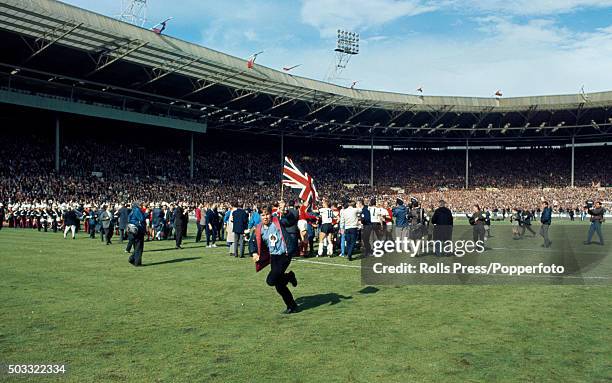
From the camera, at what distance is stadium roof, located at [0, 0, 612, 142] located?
1344 inches

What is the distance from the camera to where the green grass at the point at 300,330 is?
5777 millimetres

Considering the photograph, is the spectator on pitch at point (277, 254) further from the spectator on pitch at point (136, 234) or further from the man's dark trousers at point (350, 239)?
the man's dark trousers at point (350, 239)

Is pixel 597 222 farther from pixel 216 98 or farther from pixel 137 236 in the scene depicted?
pixel 216 98

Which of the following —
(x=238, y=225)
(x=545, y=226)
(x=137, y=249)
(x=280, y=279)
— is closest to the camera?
(x=280, y=279)

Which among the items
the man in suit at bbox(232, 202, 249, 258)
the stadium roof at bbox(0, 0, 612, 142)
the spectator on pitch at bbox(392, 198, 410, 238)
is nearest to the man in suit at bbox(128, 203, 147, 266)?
the man in suit at bbox(232, 202, 249, 258)

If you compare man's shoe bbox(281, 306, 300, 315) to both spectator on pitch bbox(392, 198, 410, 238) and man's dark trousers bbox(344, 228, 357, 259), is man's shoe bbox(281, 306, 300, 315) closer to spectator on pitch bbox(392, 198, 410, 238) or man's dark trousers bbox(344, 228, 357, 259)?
man's dark trousers bbox(344, 228, 357, 259)

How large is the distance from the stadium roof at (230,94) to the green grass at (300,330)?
2538cm

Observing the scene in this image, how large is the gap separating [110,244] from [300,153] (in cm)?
4862

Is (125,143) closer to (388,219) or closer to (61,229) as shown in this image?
(61,229)

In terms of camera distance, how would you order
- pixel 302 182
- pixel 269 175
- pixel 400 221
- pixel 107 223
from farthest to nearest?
pixel 269 175, pixel 107 223, pixel 302 182, pixel 400 221

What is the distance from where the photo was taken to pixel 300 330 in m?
7.54

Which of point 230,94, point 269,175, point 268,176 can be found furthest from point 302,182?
point 269,175

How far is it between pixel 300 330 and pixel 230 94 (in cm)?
4298

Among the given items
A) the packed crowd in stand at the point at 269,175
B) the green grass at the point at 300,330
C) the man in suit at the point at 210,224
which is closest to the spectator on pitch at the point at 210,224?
the man in suit at the point at 210,224
